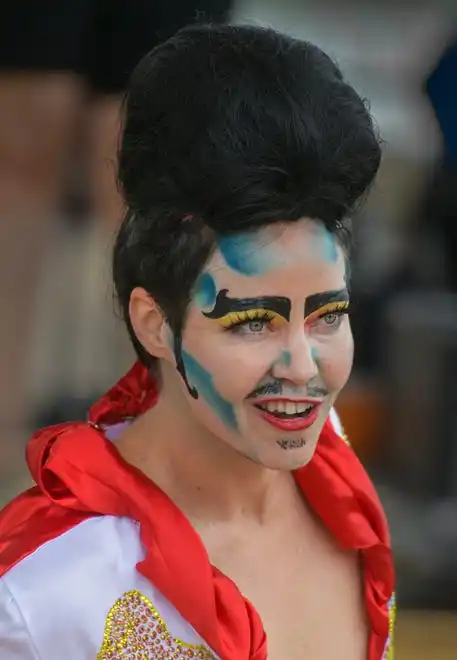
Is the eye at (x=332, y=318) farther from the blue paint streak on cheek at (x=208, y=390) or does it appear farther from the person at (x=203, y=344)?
the blue paint streak on cheek at (x=208, y=390)

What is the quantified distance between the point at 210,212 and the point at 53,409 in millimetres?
1172

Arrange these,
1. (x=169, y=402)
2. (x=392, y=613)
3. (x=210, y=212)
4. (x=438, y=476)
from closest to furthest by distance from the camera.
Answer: (x=210, y=212), (x=169, y=402), (x=392, y=613), (x=438, y=476)

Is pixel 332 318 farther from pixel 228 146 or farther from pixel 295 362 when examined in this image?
pixel 228 146

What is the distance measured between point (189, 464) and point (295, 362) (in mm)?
192

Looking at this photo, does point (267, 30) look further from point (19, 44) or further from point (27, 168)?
point (27, 168)

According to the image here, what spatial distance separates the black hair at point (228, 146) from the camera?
86 cm

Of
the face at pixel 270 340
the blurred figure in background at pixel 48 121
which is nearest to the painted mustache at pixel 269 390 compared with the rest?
the face at pixel 270 340

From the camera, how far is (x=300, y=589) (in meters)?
1.09

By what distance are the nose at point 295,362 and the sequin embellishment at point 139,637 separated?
25 cm

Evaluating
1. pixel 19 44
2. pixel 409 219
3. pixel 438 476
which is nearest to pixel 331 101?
pixel 19 44

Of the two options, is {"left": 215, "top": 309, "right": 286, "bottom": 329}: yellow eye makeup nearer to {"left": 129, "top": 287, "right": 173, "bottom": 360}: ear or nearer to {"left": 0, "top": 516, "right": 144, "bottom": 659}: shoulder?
{"left": 129, "top": 287, "right": 173, "bottom": 360}: ear

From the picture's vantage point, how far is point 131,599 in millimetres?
937

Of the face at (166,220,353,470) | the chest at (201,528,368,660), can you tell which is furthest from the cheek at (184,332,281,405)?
the chest at (201,528,368,660)

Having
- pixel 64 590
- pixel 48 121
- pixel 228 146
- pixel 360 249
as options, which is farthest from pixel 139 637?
pixel 48 121
